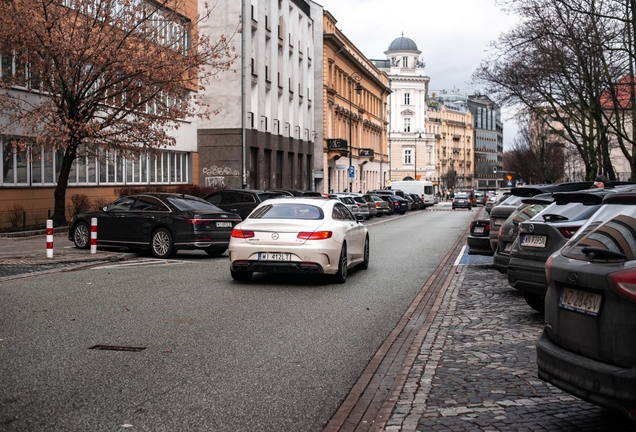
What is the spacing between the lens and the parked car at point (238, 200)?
25953 mm

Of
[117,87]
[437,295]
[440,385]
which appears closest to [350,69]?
[117,87]

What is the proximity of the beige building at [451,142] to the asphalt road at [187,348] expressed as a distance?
145673 millimetres

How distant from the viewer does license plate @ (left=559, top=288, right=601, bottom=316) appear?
15.6 ft

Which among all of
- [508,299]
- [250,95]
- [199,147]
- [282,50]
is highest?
[282,50]

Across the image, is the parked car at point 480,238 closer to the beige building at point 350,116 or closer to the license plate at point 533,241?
the license plate at point 533,241

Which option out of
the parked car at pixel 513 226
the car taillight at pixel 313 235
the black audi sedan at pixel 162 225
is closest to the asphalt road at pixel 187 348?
the car taillight at pixel 313 235

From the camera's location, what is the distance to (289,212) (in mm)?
13820

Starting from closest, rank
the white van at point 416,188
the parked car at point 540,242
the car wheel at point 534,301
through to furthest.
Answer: the parked car at point 540,242
the car wheel at point 534,301
the white van at point 416,188

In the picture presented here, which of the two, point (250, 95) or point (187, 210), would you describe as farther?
point (250, 95)

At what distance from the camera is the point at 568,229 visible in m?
9.71

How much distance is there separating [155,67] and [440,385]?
19.9m

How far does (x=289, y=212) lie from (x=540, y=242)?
5.07 meters

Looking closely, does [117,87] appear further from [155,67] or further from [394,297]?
[394,297]

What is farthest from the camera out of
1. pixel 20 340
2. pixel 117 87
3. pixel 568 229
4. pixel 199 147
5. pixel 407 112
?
pixel 407 112
